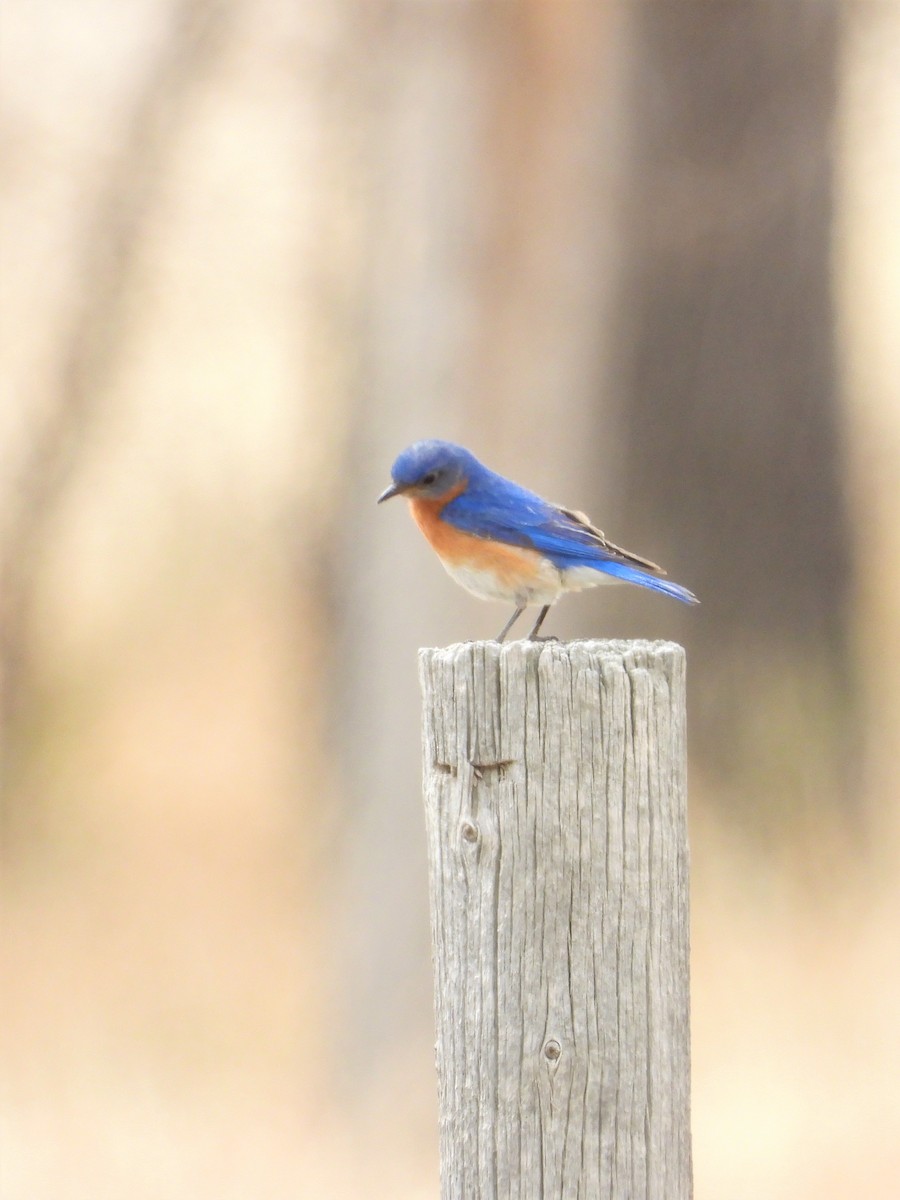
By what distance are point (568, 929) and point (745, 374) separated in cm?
688

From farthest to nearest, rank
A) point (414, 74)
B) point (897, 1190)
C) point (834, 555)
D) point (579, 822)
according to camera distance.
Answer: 1. point (834, 555)
2. point (414, 74)
3. point (897, 1190)
4. point (579, 822)

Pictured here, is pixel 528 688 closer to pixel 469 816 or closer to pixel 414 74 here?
pixel 469 816

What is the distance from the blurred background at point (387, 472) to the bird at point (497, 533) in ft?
11.2

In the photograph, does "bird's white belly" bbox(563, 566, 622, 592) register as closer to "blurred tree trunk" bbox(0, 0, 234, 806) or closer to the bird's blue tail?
the bird's blue tail

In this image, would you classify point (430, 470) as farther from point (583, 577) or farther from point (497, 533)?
point (583, 577)

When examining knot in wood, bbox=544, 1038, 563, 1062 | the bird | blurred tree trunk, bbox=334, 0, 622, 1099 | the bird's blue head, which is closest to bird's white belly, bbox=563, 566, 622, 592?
the bird

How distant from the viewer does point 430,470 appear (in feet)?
14.4

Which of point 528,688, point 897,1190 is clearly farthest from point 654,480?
point 528,688

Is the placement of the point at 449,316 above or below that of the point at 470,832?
above

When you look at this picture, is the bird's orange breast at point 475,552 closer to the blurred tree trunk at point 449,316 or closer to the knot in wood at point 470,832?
the knot in wood at point 470,832

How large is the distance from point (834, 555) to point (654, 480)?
1403mm

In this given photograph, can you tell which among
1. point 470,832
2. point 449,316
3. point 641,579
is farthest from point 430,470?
point 449,316

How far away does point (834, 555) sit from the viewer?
364 inches

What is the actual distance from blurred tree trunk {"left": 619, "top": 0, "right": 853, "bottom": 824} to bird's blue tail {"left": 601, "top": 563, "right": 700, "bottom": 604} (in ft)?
15.1
